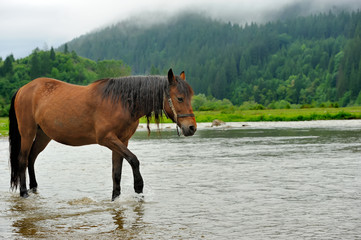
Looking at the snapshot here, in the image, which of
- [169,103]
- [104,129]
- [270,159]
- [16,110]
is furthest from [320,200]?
[270,159]

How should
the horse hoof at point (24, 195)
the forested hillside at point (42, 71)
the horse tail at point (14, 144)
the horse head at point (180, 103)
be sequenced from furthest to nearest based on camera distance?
1. the forested hillside at point (42, 71)
2. the horse tail at point (14, 144)
3. the horse hoof at point (24, 195)
4. the horse head at point (180, 103)

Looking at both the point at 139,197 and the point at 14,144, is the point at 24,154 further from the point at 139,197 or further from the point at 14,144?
the point at 139,197

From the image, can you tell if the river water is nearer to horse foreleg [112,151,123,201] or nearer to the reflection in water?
the reflection in water

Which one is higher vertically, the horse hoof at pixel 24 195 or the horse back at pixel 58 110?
the horse back at pixel 58 110

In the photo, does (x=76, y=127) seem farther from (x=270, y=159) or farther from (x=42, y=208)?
(x=270, y=159)

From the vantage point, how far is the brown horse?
906 centimetres

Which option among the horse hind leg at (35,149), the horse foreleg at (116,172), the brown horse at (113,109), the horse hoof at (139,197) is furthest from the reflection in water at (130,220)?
the horse hind leg at (35,149)

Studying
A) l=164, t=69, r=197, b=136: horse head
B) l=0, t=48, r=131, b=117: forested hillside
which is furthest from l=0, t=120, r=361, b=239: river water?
l=0, t=48, r=131, b=117: forested hillside

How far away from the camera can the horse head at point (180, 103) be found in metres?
8.91

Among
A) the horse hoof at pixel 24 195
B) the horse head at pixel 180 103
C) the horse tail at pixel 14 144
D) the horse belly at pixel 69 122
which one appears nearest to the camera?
the horse head at pixel 180 103

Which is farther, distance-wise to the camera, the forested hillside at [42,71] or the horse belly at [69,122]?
the forested hillside at [42,71]

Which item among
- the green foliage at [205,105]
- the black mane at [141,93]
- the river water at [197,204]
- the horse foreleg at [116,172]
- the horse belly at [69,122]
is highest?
the black mane at [141,93]

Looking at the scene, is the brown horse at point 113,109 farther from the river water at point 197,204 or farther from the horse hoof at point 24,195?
the river water at point 197,204

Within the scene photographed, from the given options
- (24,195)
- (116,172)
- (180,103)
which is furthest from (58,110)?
(180,103)
